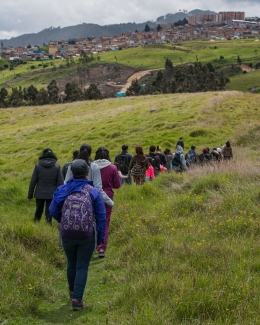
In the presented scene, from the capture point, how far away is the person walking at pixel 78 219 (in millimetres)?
5352

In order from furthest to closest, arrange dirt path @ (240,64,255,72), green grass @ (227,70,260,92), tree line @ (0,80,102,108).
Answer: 1. dirt path @ (240,64,255,72)
2. green grass @ (227,70,260,92)
3. tree line @ (0,80,102,108)

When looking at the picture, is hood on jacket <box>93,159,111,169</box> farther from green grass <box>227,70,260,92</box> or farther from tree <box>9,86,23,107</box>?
green grass <box>227,70,260,92</box>

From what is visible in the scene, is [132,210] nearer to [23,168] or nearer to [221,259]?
[221,259]

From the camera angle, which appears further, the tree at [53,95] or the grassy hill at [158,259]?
the tree at [53,95]

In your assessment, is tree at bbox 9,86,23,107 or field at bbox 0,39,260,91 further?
field at bbox 0,39,260,91

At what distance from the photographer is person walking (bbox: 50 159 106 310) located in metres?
5.35

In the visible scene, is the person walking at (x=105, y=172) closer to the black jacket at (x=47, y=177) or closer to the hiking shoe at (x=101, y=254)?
the hiking shoe at (x=101, y=254)

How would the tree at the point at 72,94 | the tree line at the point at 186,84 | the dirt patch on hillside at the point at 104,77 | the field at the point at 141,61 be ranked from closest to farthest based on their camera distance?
the tree at the point at 72,94
the tree line at the point at 186,84
the dirt patch on hillside at the point at 104,77
the field at the point at 141,61

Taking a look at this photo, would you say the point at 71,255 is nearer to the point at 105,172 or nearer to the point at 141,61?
the point at 105,172

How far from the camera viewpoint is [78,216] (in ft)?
17.5

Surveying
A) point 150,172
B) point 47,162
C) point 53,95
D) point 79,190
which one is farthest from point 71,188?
point 53,95

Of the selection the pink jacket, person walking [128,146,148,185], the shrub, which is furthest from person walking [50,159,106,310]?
the shrub

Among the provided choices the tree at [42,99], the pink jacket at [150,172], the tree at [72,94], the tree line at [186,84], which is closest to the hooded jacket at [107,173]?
the pink jacket at [150,172]

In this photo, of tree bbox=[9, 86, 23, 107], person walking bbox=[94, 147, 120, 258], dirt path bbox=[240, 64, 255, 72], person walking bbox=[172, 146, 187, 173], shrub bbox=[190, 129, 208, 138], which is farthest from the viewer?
dirt path bbox=[240, 64, 255, 72]
